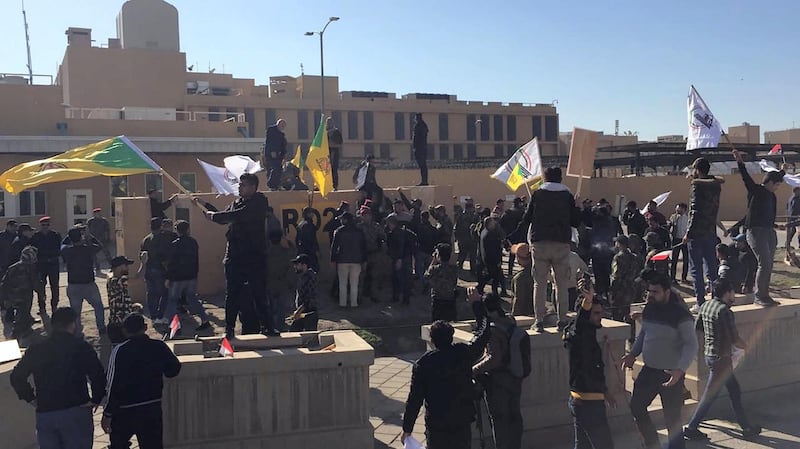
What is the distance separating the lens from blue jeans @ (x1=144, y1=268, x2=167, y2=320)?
10859mm

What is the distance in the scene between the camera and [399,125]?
6097cm

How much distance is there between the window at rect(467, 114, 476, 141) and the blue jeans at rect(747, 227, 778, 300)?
56.5m

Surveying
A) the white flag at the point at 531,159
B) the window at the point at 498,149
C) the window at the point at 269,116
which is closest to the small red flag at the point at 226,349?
the white flag at the point at 531,159

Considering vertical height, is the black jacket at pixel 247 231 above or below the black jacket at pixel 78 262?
A: above

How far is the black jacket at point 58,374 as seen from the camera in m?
5.01

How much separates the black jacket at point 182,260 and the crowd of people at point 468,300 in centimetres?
2

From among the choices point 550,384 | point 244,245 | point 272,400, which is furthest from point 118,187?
point 550,384

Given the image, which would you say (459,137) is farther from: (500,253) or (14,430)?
(14,430)

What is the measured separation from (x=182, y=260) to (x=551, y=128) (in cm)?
6169

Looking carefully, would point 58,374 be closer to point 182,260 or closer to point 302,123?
point 182,260

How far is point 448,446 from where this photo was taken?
16.3ft

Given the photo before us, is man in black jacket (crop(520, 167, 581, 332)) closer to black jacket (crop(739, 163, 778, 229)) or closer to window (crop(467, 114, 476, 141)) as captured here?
black jacket (crop(739, 163, 778, 229))

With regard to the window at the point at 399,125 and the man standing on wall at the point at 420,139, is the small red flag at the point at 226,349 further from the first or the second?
the window at the point at 399,125

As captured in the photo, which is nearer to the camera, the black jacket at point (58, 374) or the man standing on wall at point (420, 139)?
the black jacket at point (58, 374)
